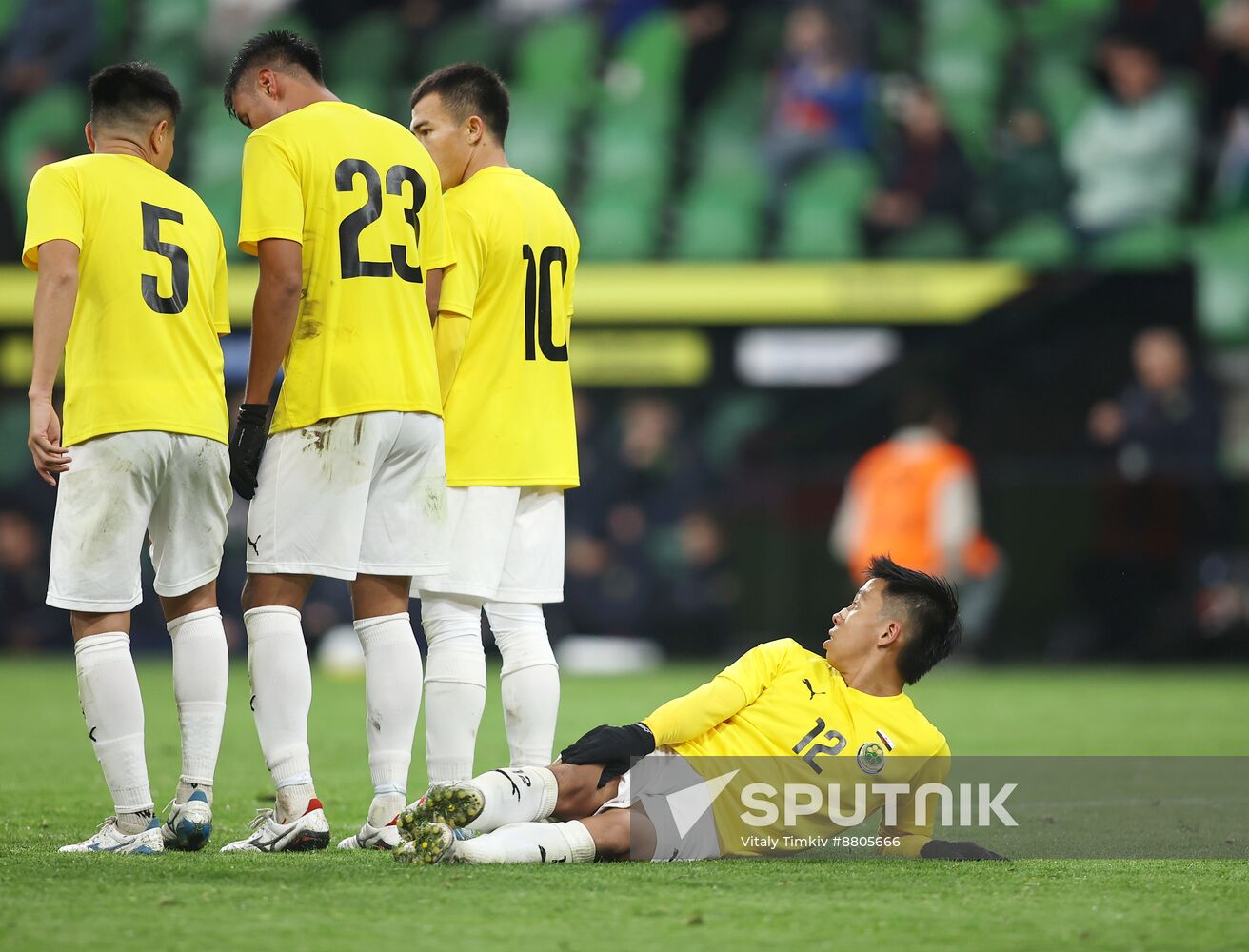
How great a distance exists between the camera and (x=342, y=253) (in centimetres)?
438

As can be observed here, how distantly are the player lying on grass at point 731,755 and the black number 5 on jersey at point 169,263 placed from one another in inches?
55.7

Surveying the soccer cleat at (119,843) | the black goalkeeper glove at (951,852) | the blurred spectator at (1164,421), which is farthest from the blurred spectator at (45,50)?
the black goalkeeper glove at (951,852)

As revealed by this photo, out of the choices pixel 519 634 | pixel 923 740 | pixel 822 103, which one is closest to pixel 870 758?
pixel 923 740

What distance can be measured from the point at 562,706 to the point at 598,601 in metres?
4.08

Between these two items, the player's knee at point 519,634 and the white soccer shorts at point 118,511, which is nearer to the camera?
the white soccer shorts at point 118,511

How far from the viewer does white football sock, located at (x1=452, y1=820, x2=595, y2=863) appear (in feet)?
12.9

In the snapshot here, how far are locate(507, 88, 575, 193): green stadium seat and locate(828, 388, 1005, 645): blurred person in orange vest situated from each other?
488 centimetres

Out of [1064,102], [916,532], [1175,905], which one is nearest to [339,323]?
[1175,905]

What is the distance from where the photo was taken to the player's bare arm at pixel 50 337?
4156mm

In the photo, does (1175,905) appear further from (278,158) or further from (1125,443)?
(1125,443)

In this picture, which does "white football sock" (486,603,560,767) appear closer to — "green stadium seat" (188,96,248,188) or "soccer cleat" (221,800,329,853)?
"soccer cleat" (221,800,329,853)

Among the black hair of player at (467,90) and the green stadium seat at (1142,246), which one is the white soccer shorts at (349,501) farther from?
the green stadium seat at (1142,246)

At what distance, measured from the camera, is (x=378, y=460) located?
174 inches

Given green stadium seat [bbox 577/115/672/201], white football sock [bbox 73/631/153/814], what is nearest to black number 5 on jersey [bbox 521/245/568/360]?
white football sock [bbox 73/631/153/814]
